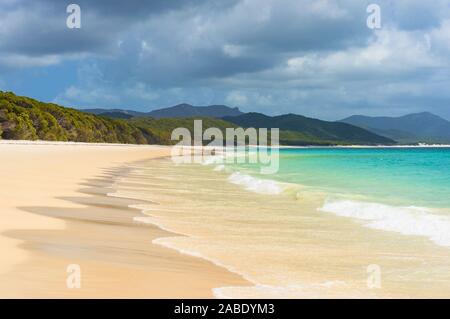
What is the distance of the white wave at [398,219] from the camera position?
462 inches

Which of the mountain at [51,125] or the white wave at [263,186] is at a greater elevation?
the mountain at [51,125]

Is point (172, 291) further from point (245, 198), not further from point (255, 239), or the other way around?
point (245, 198)

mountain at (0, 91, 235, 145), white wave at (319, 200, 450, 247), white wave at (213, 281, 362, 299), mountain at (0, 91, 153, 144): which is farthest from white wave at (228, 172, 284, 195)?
mountain at (0, 91, 153, 144)

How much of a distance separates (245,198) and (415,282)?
39.2 feet

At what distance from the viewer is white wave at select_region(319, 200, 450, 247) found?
11727 millimetres

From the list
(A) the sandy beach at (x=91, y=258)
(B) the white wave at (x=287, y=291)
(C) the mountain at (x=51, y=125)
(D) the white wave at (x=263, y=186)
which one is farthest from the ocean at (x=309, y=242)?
(C) the mountain at (x=51, y=125)

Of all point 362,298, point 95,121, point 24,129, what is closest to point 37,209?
point 362,298

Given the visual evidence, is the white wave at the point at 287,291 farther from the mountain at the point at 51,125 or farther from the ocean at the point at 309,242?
the mountain at the point at 51,125

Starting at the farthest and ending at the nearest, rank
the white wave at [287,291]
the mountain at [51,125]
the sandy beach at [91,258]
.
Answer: the mountain at [51,125] < the white wave at [287,291] < the sandy beach at [91,258]

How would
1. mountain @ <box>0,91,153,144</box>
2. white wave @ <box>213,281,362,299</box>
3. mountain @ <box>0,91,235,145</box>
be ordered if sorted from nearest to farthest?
white wave @ <box>213,281,362,299</box>
mountain @ <box>0,91,153,144</box>
mountain @ <box>0,91,235,145</box>

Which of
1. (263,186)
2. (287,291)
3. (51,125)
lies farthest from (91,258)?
(51,125)

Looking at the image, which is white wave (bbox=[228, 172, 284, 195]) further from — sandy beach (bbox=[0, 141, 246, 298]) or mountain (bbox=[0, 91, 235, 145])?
mountain (bbox=[0, 91, 235, 145])

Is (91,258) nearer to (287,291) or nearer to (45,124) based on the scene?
(287,291)

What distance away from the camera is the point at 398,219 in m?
13.4
